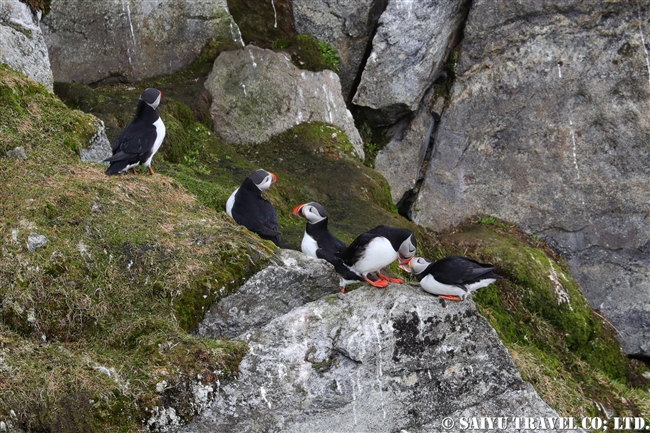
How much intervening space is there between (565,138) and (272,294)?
8.54 metres

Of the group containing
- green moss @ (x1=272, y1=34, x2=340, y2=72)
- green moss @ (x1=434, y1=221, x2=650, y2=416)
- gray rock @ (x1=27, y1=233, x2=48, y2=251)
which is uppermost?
green moss @ (x1=272, y1=34, x2=340, y2=72)

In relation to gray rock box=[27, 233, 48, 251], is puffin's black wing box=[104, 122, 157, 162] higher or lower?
higher

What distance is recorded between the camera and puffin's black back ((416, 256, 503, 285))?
4.91 m

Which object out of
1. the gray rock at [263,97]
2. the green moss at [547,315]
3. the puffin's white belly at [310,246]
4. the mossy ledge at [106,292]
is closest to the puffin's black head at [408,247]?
the puffin's white belly at [310,246]

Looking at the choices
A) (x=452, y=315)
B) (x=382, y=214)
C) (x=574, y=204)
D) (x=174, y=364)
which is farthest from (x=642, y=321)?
(x=174, y=364)

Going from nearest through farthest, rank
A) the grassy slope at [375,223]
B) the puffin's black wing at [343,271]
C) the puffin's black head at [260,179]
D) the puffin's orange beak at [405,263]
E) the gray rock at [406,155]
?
the puffin's black wing at [343,271] < the puffin's orange beak at [405,263] < the puffin's black head at [260,179] < the grassy slope at [375,223] < the gray rock at [406,155]

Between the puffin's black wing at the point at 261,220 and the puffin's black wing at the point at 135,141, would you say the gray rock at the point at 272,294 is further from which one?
the puffin's black wing at the point at 135,141

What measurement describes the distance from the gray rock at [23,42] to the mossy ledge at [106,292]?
1830mm

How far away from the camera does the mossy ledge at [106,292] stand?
162 inches

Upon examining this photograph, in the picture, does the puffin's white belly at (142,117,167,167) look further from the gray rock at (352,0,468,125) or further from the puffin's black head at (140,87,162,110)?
the gray rock at (352,0,468,125)

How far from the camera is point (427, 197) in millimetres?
12867

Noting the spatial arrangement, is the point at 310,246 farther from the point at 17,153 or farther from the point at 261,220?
the point at 17,153

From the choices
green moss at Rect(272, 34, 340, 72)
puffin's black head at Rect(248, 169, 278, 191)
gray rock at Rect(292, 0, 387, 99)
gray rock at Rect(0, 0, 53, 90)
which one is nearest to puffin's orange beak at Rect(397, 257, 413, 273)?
puffin's black head at Rect(248, 169, 278, 191)

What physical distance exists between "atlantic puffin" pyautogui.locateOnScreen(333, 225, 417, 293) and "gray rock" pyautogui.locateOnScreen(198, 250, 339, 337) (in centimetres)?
23
